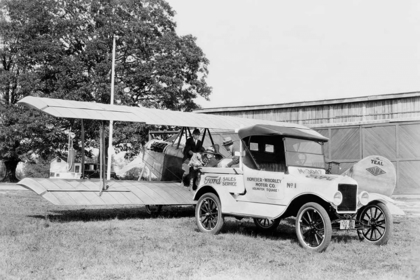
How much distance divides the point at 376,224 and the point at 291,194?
1.92 meters

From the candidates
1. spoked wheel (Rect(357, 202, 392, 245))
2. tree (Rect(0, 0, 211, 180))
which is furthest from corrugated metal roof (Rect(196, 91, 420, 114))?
spoked wheel (Rect(357, 202, 392, 245))

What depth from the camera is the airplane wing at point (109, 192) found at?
38.5 feet

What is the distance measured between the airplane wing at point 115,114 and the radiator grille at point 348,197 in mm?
3843

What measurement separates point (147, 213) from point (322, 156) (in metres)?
6.63

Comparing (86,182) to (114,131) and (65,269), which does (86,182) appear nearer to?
(65,269)

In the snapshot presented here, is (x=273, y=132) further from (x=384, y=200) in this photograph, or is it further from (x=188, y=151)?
(x=188, y=151)

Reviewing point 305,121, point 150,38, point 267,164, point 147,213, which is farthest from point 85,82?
point 267,164

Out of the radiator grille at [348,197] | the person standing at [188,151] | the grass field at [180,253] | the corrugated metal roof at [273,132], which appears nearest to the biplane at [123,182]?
the person standing at [188,151]

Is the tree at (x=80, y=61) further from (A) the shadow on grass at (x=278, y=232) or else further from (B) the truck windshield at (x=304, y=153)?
(B) the truck windshield at (x=304, y=153)

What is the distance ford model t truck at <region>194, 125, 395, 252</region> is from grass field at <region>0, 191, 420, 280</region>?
37cm

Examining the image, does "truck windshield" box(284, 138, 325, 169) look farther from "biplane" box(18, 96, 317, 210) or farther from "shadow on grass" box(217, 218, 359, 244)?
"biplane" box(18, 96, 317, 210)

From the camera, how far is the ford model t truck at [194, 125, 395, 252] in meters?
8.45

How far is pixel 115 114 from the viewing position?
12891 mm

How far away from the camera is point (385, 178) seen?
10125mm
